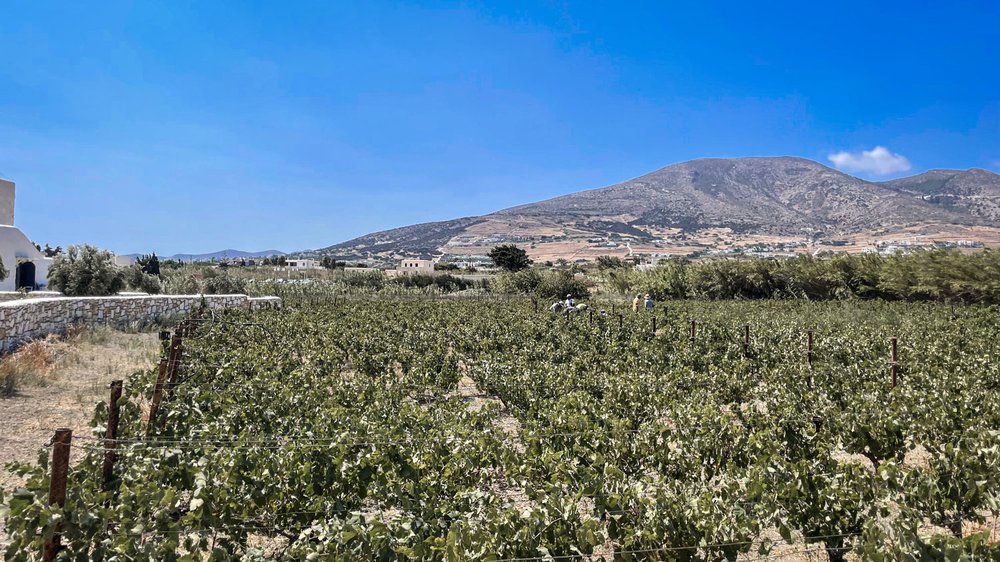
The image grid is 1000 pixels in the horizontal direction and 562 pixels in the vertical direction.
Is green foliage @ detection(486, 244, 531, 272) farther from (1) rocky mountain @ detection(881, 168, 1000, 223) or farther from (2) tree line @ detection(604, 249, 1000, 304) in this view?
(1) rocky mountain @ detection(881, 168, 1000, 223)

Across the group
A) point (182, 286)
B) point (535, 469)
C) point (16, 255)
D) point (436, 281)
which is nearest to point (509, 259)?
point (436, 281)

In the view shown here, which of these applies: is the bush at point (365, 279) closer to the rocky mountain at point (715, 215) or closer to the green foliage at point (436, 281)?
the green foliage at point (436, 281)

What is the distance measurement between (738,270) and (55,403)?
30.6 m

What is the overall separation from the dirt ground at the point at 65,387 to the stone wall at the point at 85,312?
0.45 m

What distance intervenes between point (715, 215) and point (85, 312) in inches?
5801

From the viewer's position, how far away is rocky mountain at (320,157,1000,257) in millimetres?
113375

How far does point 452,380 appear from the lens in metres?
9.12

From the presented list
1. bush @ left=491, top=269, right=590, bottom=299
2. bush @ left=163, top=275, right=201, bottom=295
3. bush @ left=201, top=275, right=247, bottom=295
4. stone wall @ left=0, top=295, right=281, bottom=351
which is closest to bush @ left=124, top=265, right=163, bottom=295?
bush @ left=163, top=275, right=201, bottom=295

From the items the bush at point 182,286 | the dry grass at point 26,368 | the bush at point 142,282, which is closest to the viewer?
the dry grass at point 26,368

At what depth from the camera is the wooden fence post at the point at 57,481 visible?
2764mm

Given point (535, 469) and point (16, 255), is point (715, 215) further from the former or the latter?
point (535, 469)

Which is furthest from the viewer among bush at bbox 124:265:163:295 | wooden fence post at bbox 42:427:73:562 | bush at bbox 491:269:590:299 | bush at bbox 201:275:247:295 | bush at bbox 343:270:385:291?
bush at bbox 343:270:385:291

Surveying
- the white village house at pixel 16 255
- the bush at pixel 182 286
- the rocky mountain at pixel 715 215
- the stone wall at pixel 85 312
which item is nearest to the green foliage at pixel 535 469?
the stone wall at pixel 85 312

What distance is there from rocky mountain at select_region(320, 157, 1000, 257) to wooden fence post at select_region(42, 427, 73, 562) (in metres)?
97.6
